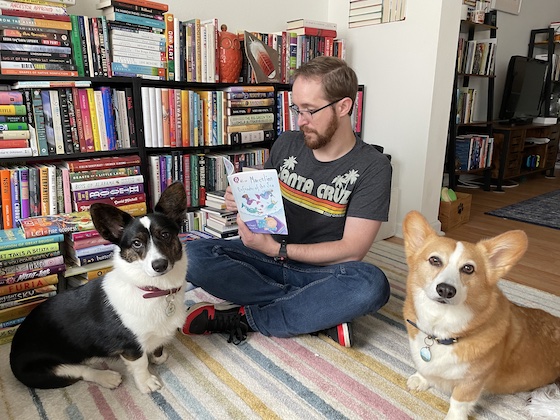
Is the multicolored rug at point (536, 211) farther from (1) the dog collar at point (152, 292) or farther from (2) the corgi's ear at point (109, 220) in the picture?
(2) the corgi's ear at point (109, 220)

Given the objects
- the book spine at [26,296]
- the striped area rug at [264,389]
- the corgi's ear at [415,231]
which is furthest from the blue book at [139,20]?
the corgi's ear at [415,231]

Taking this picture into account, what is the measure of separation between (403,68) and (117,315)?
2.32 m

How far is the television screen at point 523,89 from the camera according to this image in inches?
173

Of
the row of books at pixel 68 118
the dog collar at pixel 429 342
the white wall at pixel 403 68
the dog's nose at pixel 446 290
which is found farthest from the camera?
the white wall at pixel 403 68

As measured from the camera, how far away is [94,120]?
192cm

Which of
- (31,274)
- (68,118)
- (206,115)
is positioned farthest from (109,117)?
(31,274)

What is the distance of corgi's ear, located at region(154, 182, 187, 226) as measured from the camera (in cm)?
131

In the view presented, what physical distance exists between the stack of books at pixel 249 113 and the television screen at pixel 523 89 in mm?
3272

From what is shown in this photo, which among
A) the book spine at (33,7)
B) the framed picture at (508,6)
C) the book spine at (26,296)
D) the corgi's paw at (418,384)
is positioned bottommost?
the corgi's paw at (418,384)

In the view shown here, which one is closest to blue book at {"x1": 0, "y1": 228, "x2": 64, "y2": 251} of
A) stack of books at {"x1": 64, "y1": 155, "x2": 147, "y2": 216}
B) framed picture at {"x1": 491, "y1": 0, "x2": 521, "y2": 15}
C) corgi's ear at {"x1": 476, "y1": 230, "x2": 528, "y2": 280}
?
stack of books at {"x1": 64, "y1": 155, "x2": 147, "y2": 216}

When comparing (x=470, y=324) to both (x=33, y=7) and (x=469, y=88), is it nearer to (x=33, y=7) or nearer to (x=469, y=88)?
(x=33, y=7)

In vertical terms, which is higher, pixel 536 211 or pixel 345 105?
pixel 345 105

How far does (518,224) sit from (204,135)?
8.29 ft

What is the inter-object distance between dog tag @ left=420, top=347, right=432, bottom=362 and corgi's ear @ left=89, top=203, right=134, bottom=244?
0.95 metres
